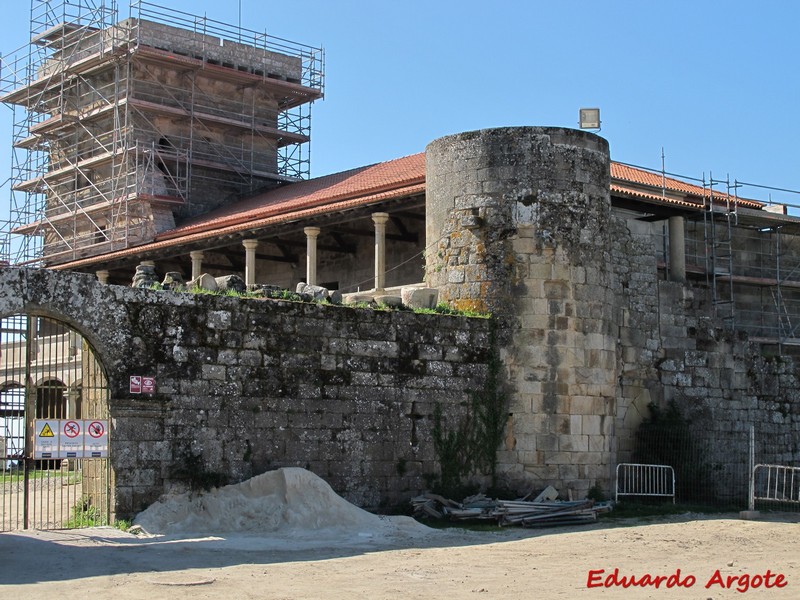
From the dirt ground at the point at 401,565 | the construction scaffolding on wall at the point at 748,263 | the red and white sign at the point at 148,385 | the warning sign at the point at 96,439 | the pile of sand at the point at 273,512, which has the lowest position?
the dirt ground at the point at 401,565

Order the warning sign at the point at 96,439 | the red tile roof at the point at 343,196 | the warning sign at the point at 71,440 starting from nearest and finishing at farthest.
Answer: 1. the warning sign at the point at 71,440
2. the warning sign at the point at 96,439
3. the red tile roof at the point at 343,196

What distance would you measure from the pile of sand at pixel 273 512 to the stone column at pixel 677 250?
10.5 metres

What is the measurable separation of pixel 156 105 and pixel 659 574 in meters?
28.4

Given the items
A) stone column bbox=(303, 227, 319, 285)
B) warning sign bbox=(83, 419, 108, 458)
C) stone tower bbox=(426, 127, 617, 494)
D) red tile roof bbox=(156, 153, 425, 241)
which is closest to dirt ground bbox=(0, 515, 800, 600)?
warning sign bbox=(83, 419, 108, 458)

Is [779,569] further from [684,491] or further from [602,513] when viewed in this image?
[684,491]

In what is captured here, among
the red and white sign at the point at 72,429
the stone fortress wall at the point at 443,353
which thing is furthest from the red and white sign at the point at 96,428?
the stone fortress wall at the point at 443,353

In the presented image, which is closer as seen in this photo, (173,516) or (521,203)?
(173,516)

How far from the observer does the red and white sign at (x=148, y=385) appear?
1296 centimetres

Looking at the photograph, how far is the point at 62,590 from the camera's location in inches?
365

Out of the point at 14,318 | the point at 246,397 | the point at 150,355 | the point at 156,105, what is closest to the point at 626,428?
the point at 246,397

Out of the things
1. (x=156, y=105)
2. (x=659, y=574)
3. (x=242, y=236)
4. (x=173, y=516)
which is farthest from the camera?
(x=156, y=105)

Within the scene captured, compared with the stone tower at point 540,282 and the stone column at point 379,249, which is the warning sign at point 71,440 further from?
the stone column at point 379,249

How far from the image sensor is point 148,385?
13.0 metres

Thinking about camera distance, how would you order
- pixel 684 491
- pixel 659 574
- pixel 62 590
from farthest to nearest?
1. pixel 684 491
2. pixel 659 574
3. pixel 62 590
